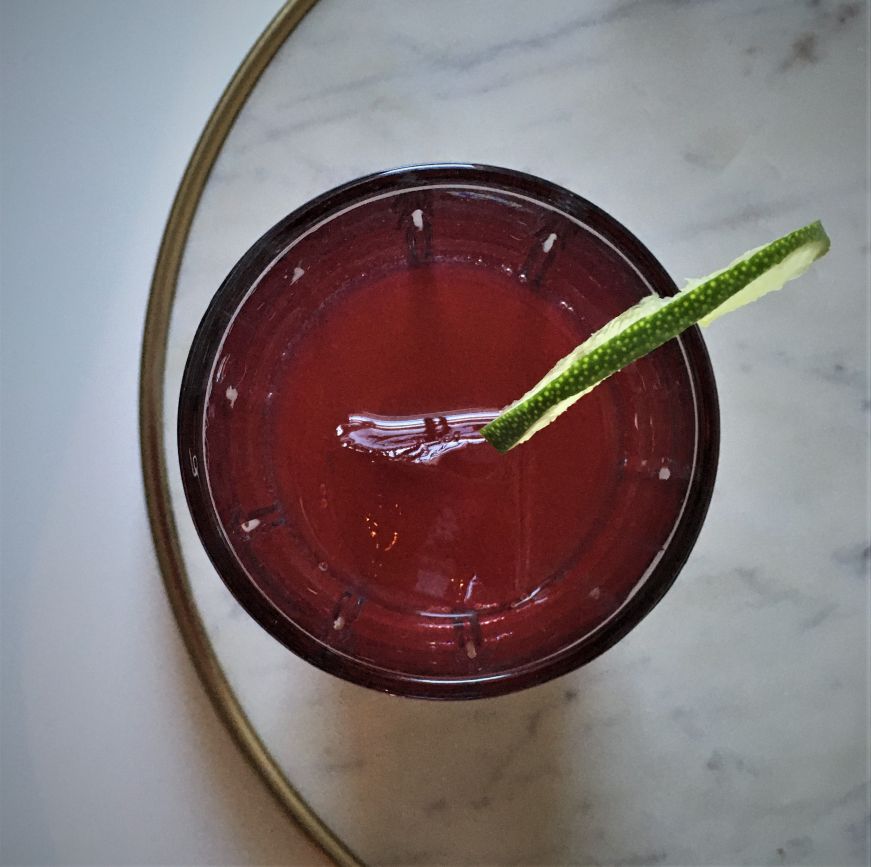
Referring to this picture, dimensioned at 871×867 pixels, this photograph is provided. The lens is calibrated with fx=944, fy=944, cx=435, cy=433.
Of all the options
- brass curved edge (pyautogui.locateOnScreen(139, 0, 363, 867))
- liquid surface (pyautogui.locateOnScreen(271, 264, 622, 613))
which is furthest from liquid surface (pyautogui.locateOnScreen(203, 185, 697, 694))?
brass curved edge (pyautogui.locateOnScreen(139, 0, 363, 867))

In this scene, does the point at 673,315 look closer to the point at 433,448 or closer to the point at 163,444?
the point at 433,448

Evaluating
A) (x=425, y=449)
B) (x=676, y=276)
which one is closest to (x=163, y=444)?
(x=425, y=449)

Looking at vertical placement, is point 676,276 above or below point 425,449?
above

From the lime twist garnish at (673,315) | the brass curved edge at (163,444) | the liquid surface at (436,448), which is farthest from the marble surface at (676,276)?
the lime twist garnish at (673,315)

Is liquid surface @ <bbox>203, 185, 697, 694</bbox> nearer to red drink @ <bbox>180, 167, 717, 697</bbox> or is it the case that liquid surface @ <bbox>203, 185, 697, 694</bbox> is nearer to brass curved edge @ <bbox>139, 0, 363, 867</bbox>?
red drink @ <bbox>180, 167, 717, 697</bbox>

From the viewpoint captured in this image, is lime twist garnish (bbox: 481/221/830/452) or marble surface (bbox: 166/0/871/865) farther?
marble surface (bbox: 166/0/871/865)
